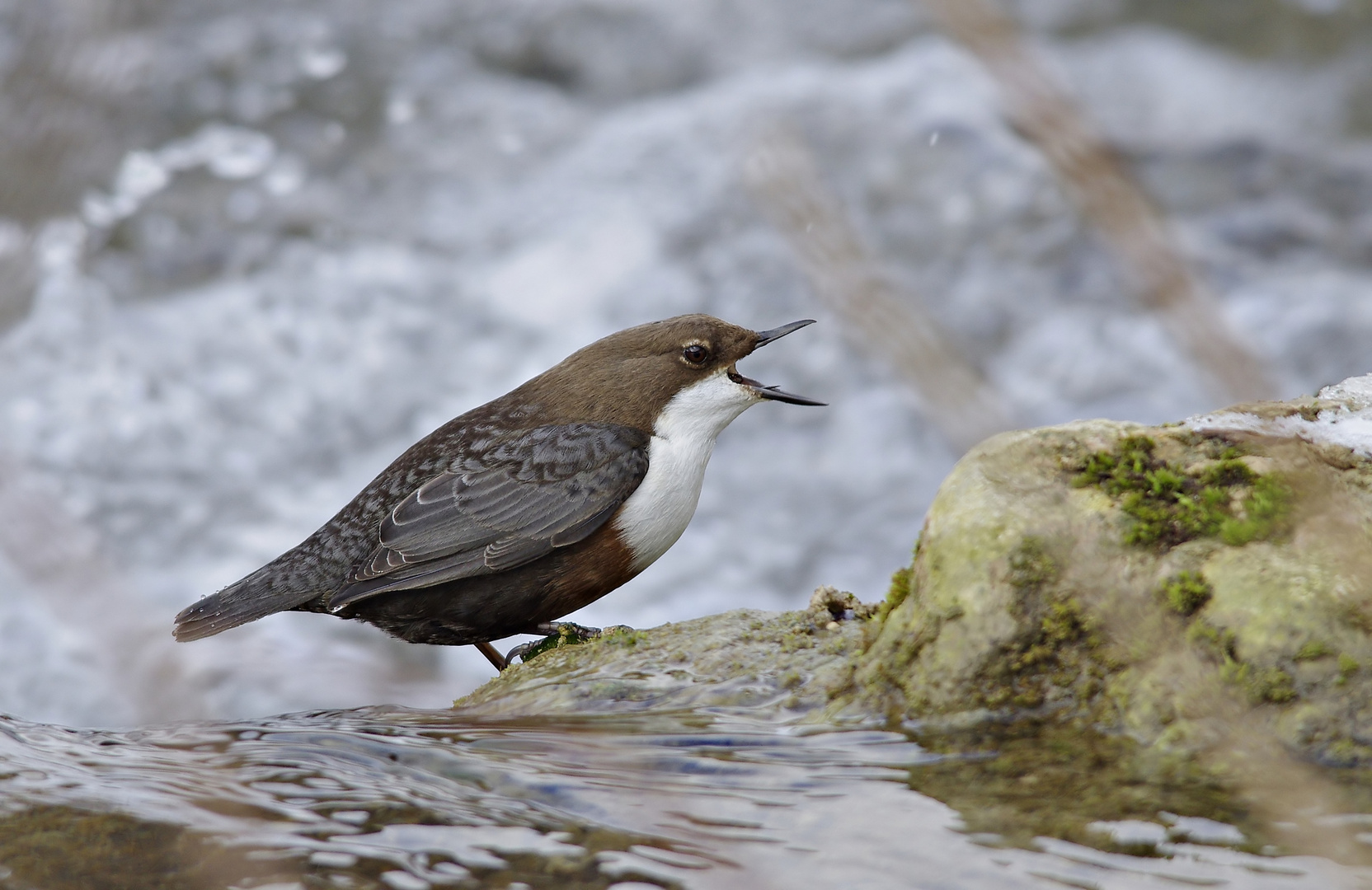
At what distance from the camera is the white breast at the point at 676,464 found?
3857 millimetres

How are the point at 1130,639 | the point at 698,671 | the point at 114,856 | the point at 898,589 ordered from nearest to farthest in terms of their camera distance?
the point at 114,856, the point at 1130,639, the point at 898,589, the point at 698,671

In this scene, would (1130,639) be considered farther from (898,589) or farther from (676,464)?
(676,464)

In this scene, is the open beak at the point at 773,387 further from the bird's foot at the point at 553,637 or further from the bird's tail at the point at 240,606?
the bird's tail at the point at 240,606

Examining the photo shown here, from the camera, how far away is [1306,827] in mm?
2006

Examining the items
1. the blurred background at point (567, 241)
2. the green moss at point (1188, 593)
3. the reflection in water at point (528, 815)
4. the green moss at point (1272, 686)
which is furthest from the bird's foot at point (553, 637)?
the blurred background at point (567, 241)

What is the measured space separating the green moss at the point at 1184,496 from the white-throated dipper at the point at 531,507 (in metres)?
1.48

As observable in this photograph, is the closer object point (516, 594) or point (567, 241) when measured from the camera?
point (516, 594)

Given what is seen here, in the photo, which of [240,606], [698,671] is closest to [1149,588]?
[698,671]

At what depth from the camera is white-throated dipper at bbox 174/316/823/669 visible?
3752 mm

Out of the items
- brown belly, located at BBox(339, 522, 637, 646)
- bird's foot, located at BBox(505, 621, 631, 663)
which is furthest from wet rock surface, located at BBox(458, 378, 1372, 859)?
brown belly, located at BBox(339, 522, 637, 646)

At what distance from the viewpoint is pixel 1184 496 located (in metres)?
2.49

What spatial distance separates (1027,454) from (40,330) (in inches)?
307

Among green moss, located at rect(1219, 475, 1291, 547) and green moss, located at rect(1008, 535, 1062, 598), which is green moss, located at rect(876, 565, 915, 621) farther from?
green moss, located at rect(1219, 475, 1291, 547)

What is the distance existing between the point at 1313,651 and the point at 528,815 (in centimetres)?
138
